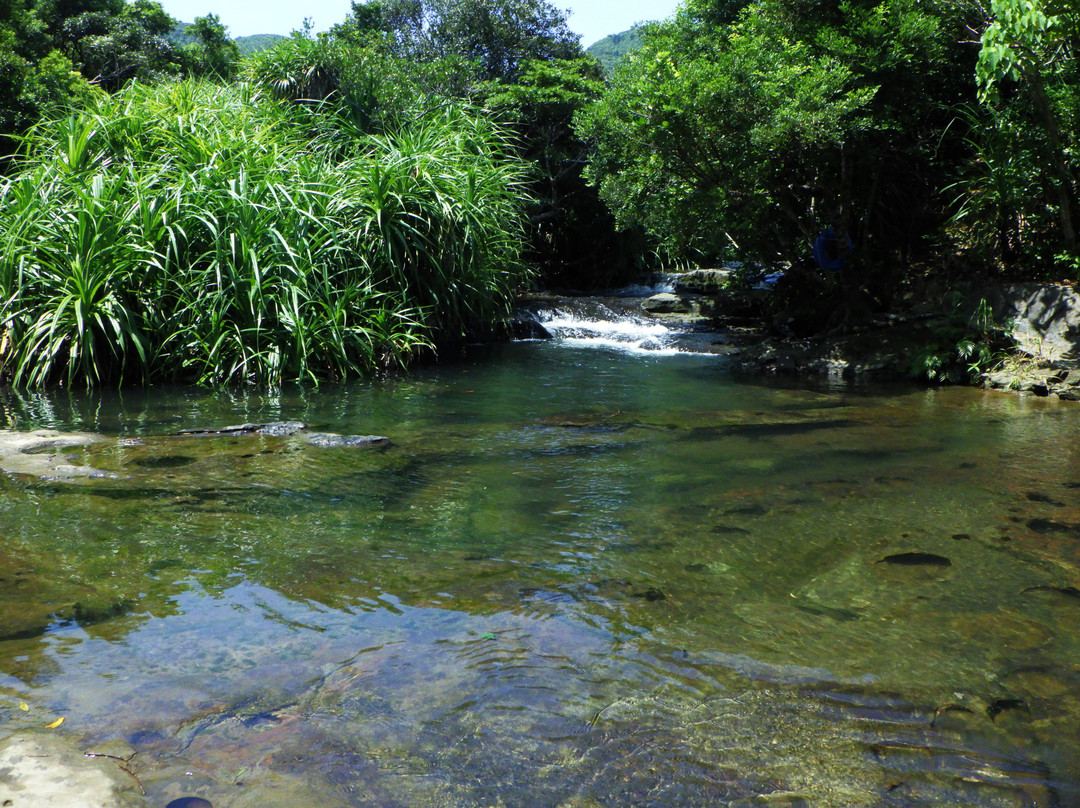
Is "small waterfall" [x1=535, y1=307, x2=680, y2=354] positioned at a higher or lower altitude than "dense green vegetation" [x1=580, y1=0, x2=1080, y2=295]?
lower

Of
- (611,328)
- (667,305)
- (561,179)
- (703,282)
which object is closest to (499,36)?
(561,179)

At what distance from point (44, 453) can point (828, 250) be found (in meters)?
8.44

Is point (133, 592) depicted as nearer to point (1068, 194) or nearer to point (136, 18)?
point (1068, 194)

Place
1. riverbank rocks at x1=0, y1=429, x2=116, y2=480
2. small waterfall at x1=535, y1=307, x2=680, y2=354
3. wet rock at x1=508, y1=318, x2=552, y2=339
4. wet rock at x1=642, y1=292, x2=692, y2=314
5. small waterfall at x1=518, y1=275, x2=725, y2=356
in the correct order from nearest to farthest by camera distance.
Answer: riverbank rocks at x1=0, y1=429, x2=116, y2=480
small waterfall at x1=518, y1=275, x2=725, y2=356
small waterfall at x1=535, y1=307, x2=680, y2=354
wet rock at x1=508, y1=318, x2=552, y2=339
wet rock at x1=642, y1=292, x2=692, y2=314

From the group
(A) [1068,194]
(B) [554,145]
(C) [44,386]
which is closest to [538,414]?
(C) [44,386]

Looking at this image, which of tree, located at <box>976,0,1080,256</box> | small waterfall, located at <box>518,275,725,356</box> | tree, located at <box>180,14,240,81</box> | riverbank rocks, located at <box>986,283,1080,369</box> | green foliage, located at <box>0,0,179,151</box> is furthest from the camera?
tree, located at <box>180,14,240,81</box>

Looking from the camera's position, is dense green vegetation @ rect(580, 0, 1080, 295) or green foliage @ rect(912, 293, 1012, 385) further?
green foliage @ rect(912, 293, 1012, 385)

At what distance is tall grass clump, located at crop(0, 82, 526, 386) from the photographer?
7.20m

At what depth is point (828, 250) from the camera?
33.2 feet

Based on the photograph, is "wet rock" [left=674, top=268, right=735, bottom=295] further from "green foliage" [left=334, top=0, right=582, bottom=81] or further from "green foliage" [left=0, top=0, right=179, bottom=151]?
"green foliage" [left=0, top=0, right=179, bottom=151]

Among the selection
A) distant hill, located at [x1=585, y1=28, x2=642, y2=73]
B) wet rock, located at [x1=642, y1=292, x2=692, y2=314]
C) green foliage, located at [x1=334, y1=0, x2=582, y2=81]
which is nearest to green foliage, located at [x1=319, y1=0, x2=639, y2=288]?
green foliage, located at [x1=334, y1=0, x2=582, y2=81]

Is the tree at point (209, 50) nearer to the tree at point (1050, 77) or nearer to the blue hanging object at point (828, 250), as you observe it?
the blue hanging object at point (828, 250)

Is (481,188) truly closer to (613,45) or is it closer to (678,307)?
(678,307)

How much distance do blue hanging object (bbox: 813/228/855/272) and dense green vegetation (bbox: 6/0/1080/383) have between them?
1.0 inches
